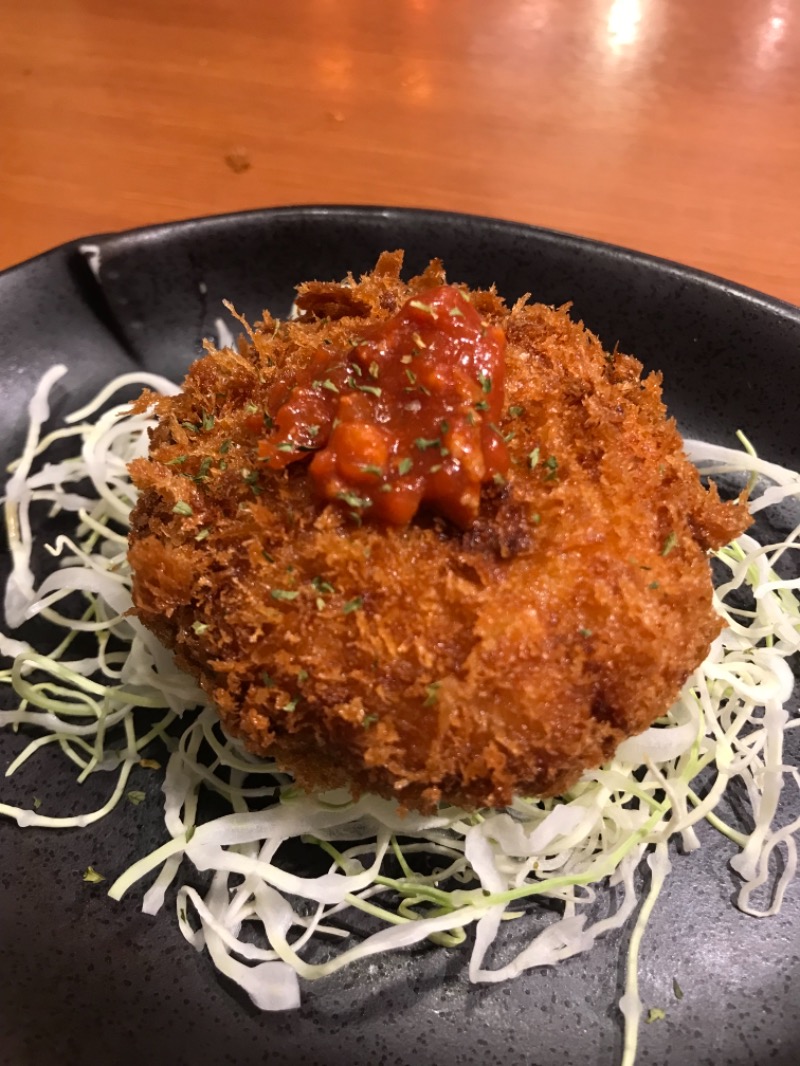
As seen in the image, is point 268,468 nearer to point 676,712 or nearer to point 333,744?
point 333,744

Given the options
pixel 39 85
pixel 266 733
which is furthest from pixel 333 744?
pixel 39 85

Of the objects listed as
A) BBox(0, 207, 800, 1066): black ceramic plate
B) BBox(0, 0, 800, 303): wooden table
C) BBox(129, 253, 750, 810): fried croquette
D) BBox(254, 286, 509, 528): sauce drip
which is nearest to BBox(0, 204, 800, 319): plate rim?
BBox(0, 0, 800, 303): wooden table

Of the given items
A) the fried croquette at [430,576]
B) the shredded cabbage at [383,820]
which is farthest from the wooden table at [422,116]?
the fried croquette at [430,576]

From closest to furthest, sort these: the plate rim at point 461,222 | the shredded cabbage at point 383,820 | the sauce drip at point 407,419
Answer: the sauce drip at point 407,419, the shredded cabbage at point 383,820, the plate rim at point 461,222

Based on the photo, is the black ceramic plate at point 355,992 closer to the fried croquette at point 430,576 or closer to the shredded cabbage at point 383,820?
the shredded cabbage at point 383,820

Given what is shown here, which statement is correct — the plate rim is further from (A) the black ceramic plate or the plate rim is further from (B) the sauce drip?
(A) the black ceramic plate

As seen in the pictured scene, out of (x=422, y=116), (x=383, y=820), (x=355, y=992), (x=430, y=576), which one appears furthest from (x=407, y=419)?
(x=422, y=116)
